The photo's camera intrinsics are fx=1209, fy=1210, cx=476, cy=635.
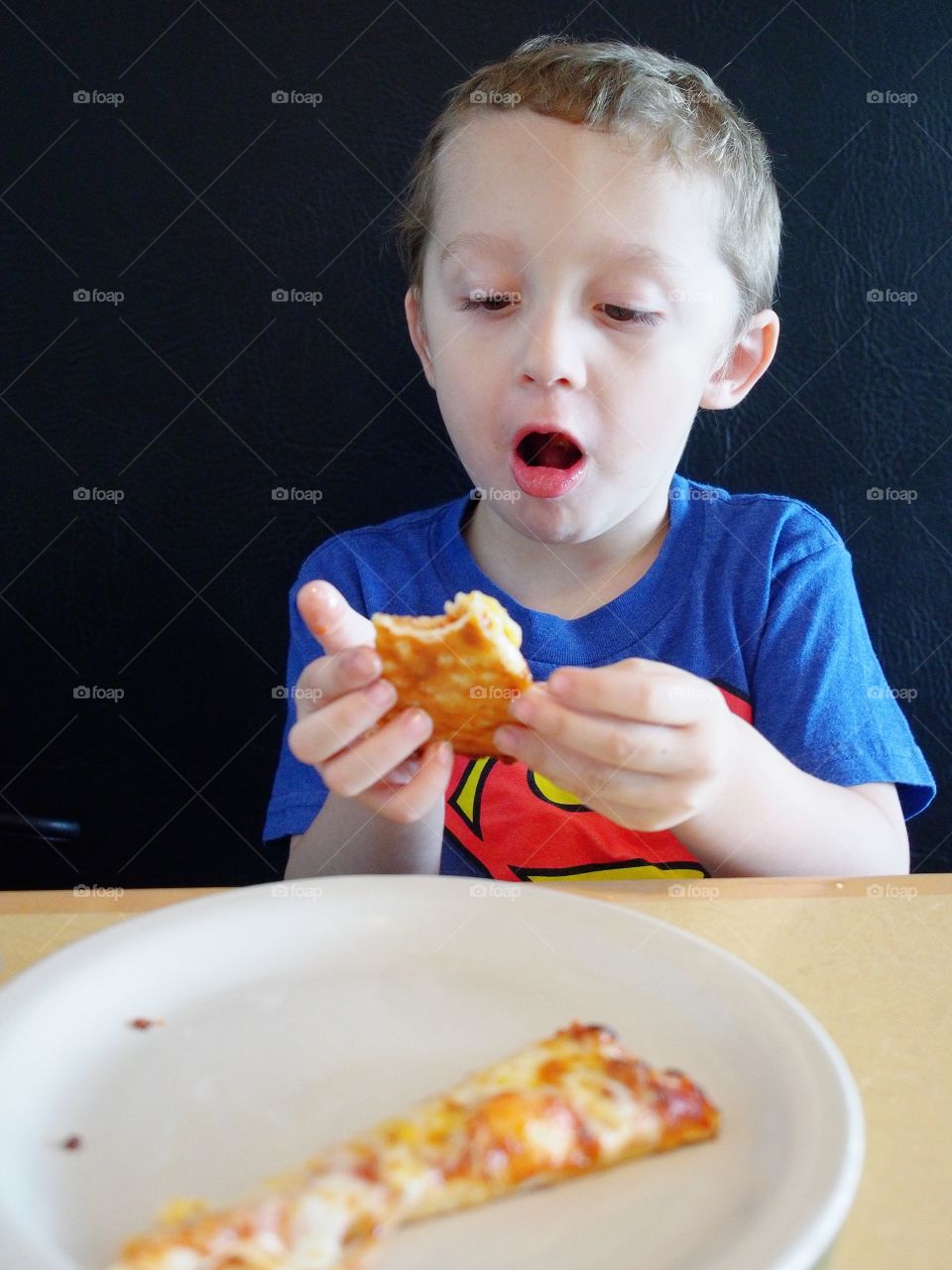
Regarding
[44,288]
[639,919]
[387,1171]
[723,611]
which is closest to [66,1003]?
[387,1171]

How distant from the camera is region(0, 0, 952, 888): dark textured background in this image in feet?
5.26

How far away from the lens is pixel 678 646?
150 cm

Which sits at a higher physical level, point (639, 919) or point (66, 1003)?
point (639, 919)

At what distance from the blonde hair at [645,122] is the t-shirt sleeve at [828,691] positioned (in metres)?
0.32

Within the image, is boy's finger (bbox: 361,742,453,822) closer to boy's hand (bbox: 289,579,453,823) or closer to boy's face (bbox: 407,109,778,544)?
boy's hand (bbox: 289,579,453,823)

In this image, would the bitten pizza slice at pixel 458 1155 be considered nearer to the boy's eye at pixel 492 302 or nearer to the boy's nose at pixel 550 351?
the boy's nose at pixel 550 351

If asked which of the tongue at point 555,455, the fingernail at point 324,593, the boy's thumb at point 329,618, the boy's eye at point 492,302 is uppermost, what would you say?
the boy's eye at point 492,302

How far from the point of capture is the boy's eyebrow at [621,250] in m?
1.30

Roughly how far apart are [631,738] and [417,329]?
32.7 inches

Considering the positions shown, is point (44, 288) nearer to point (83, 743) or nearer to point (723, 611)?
point (83, 743)

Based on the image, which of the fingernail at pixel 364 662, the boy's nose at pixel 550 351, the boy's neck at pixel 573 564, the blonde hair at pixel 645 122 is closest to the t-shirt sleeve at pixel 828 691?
the boy's neck at pixel 573 564

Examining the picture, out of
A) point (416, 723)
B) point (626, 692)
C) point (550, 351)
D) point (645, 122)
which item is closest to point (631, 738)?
point (626, 692)

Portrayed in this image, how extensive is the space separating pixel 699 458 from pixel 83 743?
3.23 feet

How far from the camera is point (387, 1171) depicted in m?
0.59
